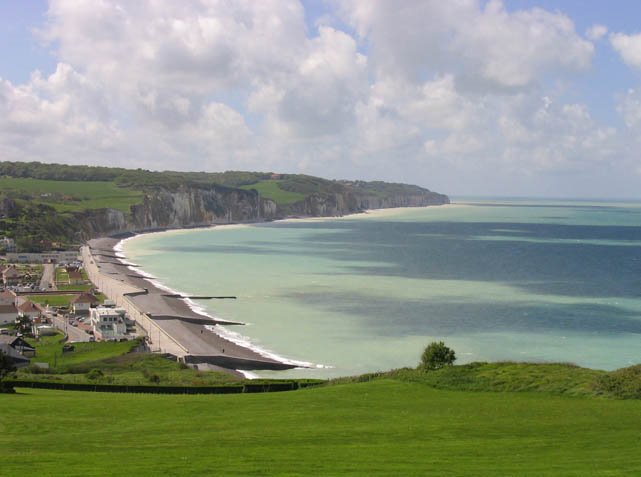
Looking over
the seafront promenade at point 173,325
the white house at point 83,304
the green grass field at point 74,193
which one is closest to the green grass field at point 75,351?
the seafront promenade at point 173,325

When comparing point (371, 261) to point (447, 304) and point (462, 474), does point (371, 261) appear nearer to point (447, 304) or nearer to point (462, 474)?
point (447, 304)

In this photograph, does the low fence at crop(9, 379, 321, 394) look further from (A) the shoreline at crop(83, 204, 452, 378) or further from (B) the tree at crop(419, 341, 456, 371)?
(A) the shoreline at crop(83, 204, 452, 378)

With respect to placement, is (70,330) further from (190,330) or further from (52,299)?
(52,299)

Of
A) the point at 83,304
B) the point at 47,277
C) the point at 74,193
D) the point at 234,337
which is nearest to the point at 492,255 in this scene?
the point at 47,277

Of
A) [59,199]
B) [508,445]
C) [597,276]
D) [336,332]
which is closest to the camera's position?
[508,445]

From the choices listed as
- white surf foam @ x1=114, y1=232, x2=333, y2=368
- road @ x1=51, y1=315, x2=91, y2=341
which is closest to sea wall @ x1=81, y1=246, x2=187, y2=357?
white surf foam @ x1=114, y1=232, x2=333, y2=368

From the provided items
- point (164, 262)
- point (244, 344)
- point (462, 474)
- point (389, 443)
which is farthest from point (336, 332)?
point (164, 262)

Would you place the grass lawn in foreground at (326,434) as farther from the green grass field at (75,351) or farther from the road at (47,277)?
the road at (47,277)
